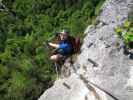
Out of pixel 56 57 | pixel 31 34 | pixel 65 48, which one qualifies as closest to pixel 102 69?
pixel 65 48

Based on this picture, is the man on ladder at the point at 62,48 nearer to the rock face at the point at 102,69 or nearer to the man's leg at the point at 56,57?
the man's leg at the point at 56,57

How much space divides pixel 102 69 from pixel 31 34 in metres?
7.82

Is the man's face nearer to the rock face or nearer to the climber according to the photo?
the climber

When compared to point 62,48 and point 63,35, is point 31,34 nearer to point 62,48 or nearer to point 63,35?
point 62,48

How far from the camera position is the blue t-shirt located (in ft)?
39.4

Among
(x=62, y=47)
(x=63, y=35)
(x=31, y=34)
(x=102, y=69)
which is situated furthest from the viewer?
(x=31, y=34)

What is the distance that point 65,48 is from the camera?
12.1 m

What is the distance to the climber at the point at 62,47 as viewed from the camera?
12.0 metres

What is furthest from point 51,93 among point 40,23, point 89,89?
point 40,23

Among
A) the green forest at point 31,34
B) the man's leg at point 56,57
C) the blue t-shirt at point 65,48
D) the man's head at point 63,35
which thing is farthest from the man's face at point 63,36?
the green forest at point 31,34

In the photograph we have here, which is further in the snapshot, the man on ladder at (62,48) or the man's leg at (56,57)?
the man's leg at (56,57)

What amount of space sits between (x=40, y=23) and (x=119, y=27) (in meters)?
7.73

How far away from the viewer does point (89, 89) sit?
10367mm

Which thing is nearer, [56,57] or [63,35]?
[63,35]
